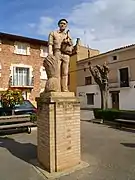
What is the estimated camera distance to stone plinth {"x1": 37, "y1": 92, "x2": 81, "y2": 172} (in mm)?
5184

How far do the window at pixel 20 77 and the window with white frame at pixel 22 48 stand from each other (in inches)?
64.4

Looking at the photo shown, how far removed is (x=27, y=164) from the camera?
19.1 ft

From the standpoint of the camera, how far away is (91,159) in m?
6.13

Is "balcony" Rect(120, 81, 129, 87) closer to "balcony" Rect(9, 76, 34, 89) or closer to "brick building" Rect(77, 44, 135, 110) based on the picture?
"brick building" Rect(77, 44, 135, 110)

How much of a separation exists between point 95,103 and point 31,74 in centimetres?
1024

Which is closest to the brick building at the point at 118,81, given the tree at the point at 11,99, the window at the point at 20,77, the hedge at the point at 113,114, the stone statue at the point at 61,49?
the window at the point at 20,77

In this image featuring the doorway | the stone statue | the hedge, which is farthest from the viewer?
the doorway

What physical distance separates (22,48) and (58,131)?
20374mm

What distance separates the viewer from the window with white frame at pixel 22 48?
24.1 m

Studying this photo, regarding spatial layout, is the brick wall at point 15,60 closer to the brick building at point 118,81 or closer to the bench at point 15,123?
the brick building at point 118,81

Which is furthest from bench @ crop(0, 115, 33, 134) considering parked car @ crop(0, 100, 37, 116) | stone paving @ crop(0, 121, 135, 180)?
parked car @ crop(0, 100, 37, 116)

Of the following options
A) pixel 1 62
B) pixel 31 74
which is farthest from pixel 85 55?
pixel 1 62

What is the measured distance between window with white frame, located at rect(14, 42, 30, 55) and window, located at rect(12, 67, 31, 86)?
1.64m

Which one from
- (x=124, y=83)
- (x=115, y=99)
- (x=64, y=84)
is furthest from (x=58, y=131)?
(x=115, y=99)
